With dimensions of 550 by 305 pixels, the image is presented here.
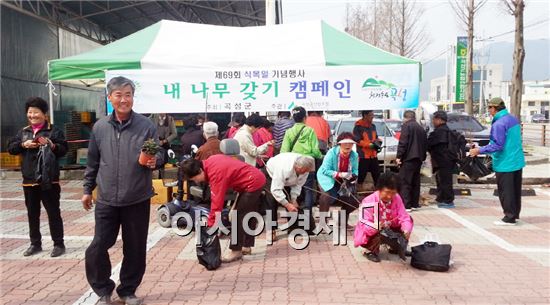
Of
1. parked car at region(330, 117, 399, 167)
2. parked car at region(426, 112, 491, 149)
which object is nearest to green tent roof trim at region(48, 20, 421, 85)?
parked car at region(330, 117, 399, 167)

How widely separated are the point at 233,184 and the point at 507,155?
4.20m

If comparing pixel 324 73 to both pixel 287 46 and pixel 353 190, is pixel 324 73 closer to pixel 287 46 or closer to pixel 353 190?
pixel 287 46

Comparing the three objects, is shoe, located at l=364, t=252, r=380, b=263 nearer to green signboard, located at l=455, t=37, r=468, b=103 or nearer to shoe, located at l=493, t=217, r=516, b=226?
shoe, located at l=493, t=217, r=516, b=226

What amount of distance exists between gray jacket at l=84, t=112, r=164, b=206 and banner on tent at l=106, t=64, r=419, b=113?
3.49 meters

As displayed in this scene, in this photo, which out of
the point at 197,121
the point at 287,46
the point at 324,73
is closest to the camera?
the point at 324,73

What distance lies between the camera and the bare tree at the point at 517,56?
1505 cm

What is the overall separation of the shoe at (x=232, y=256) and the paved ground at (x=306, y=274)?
92mm

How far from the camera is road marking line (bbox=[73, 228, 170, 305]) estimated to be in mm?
4238

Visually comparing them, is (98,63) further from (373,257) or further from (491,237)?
(491,237)

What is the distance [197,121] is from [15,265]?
4.63m

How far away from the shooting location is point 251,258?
18.1 ft

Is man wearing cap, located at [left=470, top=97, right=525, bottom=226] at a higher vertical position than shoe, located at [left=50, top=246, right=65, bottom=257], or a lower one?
higher

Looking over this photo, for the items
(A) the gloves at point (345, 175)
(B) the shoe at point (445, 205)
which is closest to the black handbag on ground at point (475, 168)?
(B) the shoe at point (445, 205)

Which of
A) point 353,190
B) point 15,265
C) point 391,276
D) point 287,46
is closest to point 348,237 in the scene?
point 353,190
